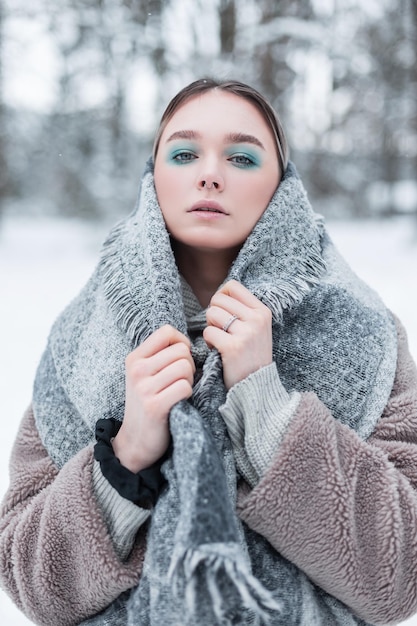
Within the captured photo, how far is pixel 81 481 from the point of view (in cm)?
87

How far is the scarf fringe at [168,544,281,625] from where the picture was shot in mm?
693

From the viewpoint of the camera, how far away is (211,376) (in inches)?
34.0

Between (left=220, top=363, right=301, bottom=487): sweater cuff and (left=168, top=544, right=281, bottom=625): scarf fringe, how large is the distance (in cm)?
16

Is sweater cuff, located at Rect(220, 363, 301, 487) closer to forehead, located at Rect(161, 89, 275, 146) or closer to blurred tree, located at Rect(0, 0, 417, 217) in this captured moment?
forehead, located at Rect(161, 89, 275, 146)

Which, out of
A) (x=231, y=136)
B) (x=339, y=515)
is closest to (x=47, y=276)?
(x=231, y=136)

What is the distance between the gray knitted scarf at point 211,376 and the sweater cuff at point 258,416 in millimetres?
23

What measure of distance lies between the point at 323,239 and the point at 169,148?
343mm

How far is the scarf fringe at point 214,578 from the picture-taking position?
693 mm

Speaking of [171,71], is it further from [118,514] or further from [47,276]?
[118,514]

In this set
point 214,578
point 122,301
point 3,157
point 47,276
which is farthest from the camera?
point 3,157

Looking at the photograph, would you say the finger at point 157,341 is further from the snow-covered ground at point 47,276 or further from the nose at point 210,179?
the snow-covered ground at point 47,276

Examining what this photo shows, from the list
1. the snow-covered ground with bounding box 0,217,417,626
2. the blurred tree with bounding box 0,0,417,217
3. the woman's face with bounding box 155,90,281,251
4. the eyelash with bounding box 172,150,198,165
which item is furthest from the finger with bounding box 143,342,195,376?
the blurred tree with bounding box 0,0,417,217

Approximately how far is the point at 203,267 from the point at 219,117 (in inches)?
10.7

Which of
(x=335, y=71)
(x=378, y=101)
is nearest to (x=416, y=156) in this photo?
(x=378, y=101)
